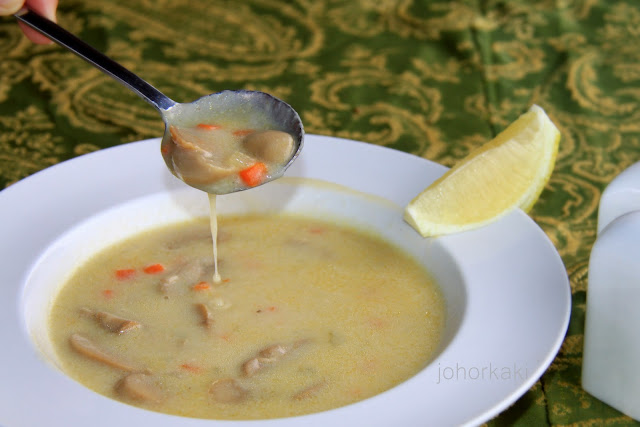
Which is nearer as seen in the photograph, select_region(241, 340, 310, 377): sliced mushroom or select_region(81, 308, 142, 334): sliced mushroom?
select_region(241, 340, 310, 377): sliced mushroom

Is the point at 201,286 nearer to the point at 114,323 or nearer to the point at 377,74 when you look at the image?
the point at 114,323

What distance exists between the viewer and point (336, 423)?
4.36 ft

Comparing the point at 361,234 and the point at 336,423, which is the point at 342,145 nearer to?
the point at 361,234

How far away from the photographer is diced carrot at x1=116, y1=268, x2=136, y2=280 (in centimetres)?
194

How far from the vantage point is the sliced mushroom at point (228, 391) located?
1.54 meters

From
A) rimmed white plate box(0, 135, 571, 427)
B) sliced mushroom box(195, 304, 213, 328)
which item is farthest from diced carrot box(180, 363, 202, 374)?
rimmed white plate box(0, 135, 571, 427)

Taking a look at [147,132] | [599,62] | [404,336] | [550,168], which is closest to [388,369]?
[404,336]

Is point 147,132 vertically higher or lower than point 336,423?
lower

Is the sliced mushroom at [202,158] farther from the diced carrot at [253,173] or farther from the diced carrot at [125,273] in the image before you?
the diced carrot at [125,273]

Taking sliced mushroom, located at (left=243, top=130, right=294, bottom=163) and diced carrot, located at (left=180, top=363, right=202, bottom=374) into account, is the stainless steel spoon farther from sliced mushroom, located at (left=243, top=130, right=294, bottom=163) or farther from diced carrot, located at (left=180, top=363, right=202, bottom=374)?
diced carrot, located at (left=180, top=363, right=202, bottom=374)

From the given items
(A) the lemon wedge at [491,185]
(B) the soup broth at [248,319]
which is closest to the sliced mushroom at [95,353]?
(B) the soup broth at [248,319]

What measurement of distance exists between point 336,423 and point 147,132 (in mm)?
1536

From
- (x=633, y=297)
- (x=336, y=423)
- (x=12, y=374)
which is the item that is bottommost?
(x=12, y=374)

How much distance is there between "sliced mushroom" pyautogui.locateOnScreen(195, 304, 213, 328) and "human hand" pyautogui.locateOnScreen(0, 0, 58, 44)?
843mm
